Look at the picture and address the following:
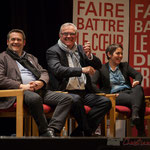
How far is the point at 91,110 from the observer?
3.66 m

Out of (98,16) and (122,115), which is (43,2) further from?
(122,115)

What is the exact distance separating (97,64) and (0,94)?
1145mm

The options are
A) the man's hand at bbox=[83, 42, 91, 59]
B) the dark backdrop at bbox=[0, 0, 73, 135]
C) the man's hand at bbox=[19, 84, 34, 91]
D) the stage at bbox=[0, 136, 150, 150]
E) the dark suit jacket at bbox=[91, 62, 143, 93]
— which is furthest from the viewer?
the dark backdrop at bbox=[0, 0, 73, 135]

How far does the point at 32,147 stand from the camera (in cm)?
219

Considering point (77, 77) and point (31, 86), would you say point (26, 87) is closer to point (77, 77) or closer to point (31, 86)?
point (31, 86)

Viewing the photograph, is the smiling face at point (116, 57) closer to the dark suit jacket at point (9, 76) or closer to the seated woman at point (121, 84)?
the seated woman at point (121, 84)

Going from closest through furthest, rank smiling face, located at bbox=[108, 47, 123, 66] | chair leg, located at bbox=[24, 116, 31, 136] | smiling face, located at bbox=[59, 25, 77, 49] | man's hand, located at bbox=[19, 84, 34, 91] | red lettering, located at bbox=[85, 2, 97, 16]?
man's hand, located at bbox=[19, 84, 34, 91] → smiling face, located at bbox=[59, 25, 77, 49] → chair leg, located at bbox=[24, 116, 31, 136] → smiling face, located at bbox=[108, 47, 123, 66] → red lettering, located at bbox=[85, 2, 97, 16]

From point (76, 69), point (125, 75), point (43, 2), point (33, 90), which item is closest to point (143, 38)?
point (125, 75)

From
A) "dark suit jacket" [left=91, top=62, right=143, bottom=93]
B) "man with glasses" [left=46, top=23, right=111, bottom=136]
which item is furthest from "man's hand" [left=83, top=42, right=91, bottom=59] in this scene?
"dark suit jacket" [left=91, top=62, right=143, bottom=93]

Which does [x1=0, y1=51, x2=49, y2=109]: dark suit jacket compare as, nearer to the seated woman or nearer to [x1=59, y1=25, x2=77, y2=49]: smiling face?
[x1=59, y1=25, x2=77, y2=49]: smiling face

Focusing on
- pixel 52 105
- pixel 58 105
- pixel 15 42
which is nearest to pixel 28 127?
pixel 52 105

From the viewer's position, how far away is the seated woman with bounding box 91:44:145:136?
391cm

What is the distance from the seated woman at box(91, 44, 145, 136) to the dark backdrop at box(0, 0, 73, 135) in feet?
2.86

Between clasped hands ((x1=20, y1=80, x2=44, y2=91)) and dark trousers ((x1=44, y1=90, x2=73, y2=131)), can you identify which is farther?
clasped hands ((x1=20, y1=80, x2=44, y2=91))
